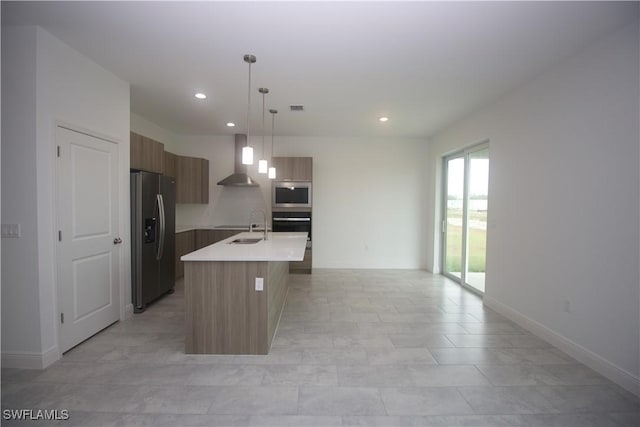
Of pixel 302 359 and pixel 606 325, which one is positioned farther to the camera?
pixel 302 359

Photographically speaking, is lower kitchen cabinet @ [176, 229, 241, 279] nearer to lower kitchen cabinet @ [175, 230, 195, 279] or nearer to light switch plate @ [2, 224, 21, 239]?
lower kitchen cabinet @ [175, 230, 195, 279]

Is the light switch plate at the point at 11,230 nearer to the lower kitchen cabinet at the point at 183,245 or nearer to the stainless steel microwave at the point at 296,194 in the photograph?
the lower kitchen cabinet at the point at 183,245

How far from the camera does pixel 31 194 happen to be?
2.45 m

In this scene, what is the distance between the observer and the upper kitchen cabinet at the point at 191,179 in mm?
5637

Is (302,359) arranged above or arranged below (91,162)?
below

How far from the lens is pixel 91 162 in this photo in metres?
2.98

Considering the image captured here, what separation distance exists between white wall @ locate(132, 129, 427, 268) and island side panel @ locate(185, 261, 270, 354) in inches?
139

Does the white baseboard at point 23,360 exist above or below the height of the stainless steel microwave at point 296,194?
below

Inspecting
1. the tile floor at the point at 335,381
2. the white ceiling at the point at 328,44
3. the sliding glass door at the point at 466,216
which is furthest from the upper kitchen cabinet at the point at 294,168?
the tile floor at the point at 335,381

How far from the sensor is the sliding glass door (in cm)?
451

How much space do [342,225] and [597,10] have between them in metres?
4.72

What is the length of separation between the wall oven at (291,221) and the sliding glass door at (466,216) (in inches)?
103

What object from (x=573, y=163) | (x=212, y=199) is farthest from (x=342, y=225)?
(x=573, y=163)

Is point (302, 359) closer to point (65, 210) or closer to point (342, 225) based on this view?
point (65, 210)
